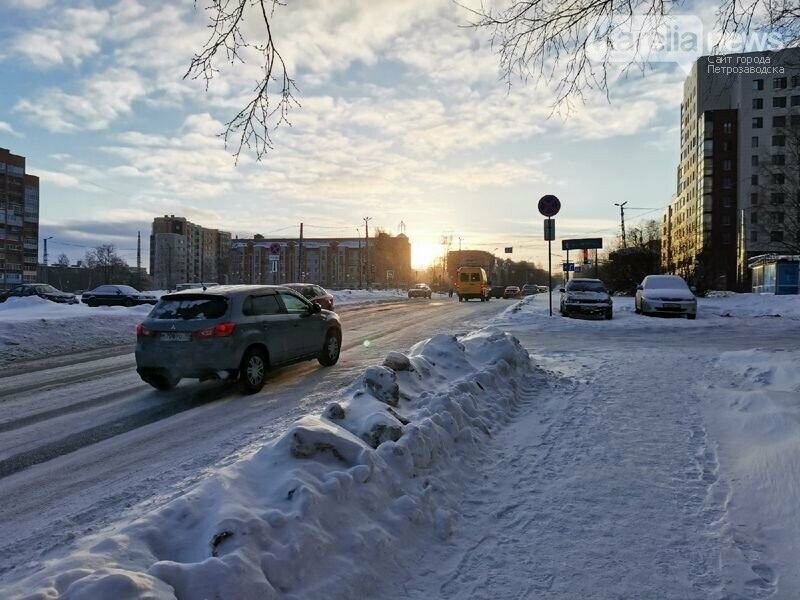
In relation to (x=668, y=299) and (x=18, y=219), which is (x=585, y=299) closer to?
(x=668, y=299)

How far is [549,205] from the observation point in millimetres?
17547

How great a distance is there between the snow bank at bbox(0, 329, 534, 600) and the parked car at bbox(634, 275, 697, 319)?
1825 centimetres

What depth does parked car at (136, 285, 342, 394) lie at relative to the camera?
319 inches

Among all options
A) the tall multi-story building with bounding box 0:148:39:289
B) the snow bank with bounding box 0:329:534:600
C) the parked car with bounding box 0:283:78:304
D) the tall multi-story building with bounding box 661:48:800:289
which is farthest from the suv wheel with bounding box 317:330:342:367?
the tall multi-story building with bounding box 0:148:39:289

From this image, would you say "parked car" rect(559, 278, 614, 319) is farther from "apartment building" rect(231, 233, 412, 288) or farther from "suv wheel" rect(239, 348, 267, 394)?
"apartment building" rect(231, 233, 412, 288)

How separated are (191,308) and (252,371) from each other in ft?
4.14

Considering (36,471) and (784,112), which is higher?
(784,112)

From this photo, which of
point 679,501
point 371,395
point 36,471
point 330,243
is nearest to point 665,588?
point 679,501

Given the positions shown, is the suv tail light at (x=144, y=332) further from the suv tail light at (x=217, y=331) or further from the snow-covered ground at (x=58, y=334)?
the snow-covered ground at (x=58, y=334)

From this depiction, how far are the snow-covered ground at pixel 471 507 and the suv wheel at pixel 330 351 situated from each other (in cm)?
382

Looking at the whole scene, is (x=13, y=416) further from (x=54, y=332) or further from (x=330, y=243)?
(x=330, y=243)

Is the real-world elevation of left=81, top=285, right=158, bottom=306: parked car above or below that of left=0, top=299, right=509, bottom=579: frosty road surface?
above

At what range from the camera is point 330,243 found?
149250 millimetres

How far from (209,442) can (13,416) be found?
9.81ft
